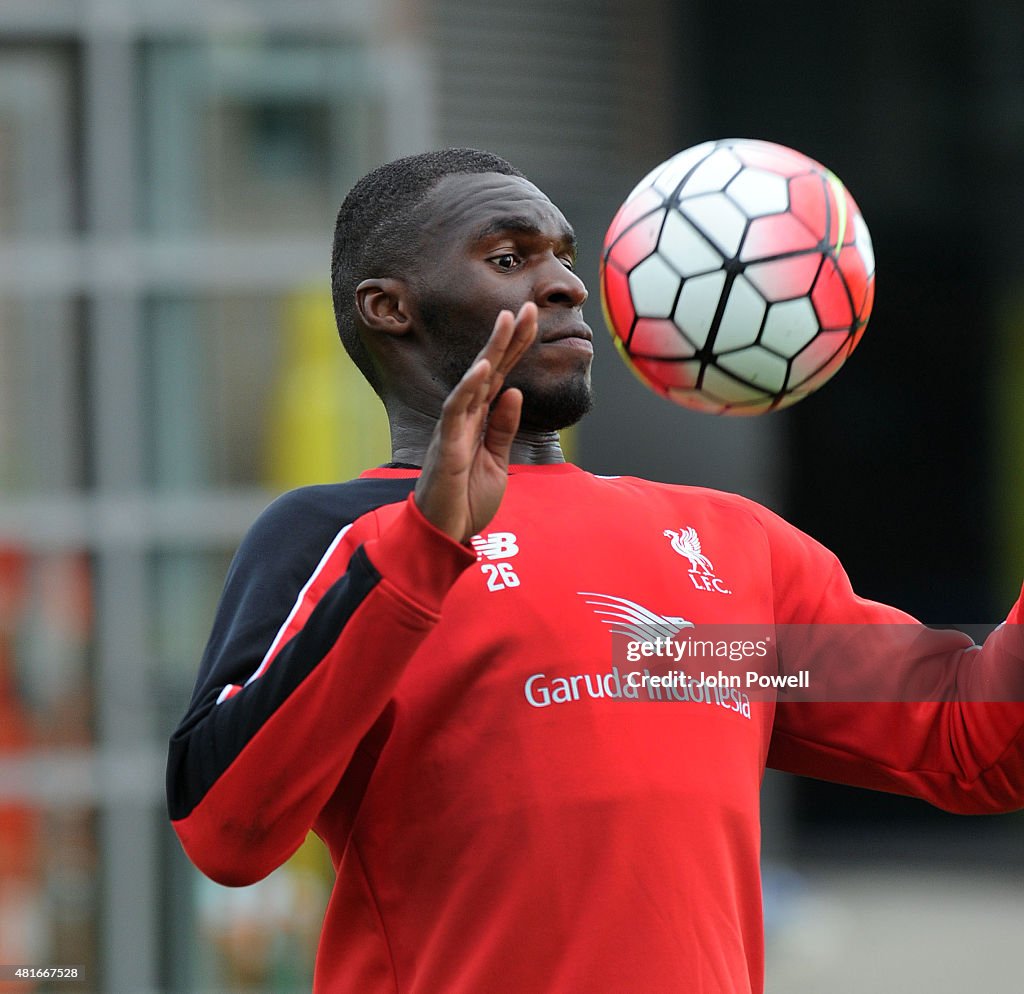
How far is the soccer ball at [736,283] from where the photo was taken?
302 cm

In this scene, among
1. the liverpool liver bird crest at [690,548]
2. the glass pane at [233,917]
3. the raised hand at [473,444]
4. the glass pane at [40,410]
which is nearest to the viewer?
the raised hand at [473,444]

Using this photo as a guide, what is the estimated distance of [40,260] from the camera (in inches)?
282

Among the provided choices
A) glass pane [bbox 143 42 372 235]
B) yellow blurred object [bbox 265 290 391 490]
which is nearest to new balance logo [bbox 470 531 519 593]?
yellow blurred object [bbox 265 290 391 490]

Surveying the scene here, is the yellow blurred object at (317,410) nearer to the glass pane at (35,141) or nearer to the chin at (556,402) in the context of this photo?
the glass pane at (35,141)

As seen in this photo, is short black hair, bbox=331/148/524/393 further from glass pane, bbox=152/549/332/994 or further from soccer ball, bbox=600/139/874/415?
glass pane, bbox=152/549/332/994

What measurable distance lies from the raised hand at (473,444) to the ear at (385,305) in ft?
1.88

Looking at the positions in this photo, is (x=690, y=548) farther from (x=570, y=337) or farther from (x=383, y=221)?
(x=383, y=221)

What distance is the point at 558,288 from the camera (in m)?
2.87

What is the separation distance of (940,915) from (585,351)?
8457mm

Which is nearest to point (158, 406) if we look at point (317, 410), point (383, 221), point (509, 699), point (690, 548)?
point (317, 410)

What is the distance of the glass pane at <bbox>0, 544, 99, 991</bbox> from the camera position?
6914 mm

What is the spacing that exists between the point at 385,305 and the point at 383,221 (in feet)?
0.46

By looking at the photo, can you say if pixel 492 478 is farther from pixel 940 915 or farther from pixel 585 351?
pixel 940 915

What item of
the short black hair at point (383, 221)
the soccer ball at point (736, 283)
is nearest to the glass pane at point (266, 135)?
the short black hair at point (383, 221)
